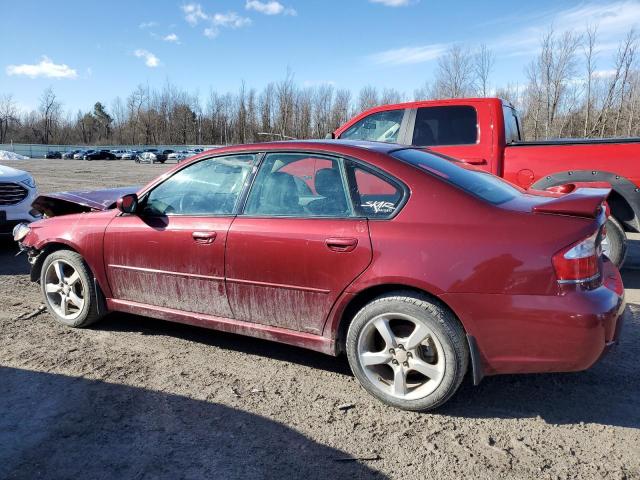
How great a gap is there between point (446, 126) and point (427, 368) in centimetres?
425

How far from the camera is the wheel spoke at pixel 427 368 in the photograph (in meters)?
2.76

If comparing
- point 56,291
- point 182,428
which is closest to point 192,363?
point 182,428

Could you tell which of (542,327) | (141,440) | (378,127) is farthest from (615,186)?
(141,440)

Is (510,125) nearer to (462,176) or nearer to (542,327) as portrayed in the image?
(462,176)

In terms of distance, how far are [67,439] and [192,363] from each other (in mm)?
1023

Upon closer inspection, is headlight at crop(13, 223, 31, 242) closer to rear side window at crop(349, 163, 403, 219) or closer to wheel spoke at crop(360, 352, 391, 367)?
rear side window at crop(349, 163, 403, 219)

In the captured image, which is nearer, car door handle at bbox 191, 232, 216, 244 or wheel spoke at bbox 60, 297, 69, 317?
car door handle at bbox 191, 232, 216, 244

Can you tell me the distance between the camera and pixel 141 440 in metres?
2.62

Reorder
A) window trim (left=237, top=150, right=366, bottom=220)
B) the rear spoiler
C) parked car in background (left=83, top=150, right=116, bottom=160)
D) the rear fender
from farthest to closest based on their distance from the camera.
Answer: parked car in background (left=83, top=150, right=116, bottom=160), the rear fender, window trim (left=237, top=150, right=366, bottom=220), the rear spoiler

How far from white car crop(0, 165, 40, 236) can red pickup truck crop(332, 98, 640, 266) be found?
4.57 meters

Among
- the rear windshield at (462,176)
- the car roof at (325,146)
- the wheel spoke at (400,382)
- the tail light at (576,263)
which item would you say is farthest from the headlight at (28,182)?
the tail light at (576,263)

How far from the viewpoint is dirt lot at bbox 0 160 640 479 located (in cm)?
240

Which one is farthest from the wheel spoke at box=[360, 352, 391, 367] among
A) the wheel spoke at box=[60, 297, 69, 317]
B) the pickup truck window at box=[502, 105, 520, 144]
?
the pickup truck window at box=[502, 105, 520, 144]

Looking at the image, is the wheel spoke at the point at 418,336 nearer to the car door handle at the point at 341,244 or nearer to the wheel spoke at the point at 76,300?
the car door handle at the point at 341,244
